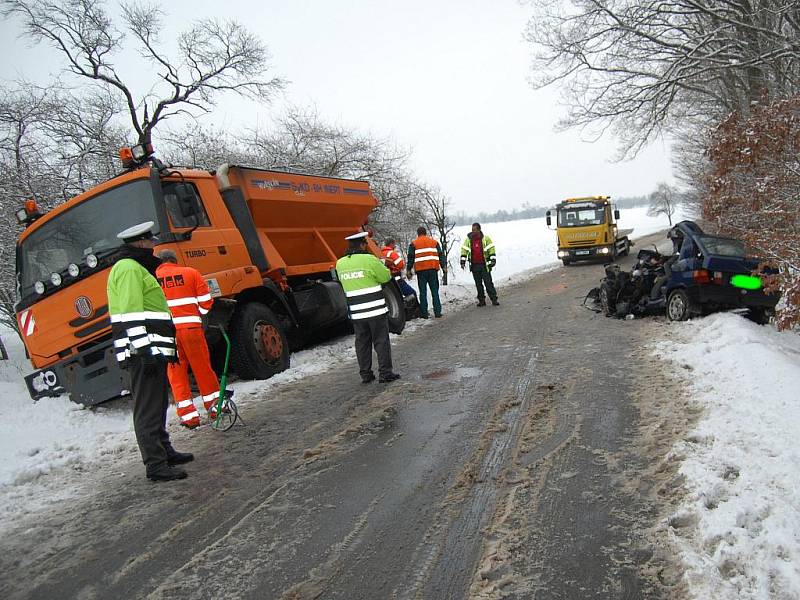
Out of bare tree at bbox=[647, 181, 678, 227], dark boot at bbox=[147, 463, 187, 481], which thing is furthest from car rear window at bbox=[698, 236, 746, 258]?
bare tree at bbox=[647, 181, 678, 227]

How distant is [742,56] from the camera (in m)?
13.2

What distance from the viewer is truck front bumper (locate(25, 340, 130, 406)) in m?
6.11

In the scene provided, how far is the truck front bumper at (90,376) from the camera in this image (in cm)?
611

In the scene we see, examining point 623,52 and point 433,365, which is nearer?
point 433,365

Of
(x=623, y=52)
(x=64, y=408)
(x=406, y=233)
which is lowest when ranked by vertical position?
(x=64, y=408)

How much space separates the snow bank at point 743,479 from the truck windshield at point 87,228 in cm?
602

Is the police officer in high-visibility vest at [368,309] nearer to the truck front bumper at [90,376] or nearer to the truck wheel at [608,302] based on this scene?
the truck front bumper at [90,376]

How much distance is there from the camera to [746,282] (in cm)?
802

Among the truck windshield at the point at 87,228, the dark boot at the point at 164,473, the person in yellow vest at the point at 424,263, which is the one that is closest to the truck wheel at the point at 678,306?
the person in yellow vest at the point at 424,263

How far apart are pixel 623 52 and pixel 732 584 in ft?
49.8

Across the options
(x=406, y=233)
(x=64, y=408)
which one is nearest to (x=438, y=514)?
(x=64, y=408)

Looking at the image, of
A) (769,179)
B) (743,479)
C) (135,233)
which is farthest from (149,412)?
(769,179)

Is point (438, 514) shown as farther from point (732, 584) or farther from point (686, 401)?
point (686, 401)

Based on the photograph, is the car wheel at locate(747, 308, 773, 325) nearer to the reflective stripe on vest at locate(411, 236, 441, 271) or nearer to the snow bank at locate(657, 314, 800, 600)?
the snow bank at locate(657, 314, 800, 600)
